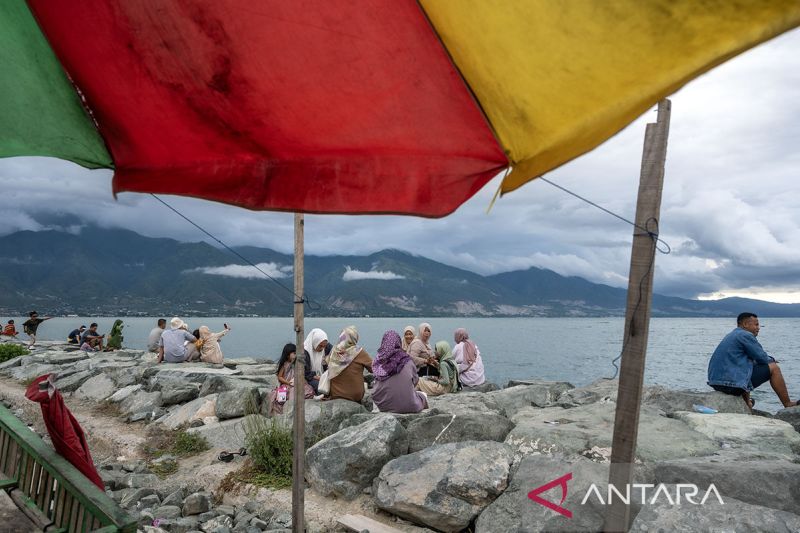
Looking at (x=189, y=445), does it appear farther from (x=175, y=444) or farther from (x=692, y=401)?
(x=692, y=401)

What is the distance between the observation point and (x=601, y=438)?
5.35m

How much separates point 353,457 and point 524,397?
510cm

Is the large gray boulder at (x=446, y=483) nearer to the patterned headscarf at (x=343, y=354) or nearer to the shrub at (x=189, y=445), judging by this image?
the patterned headscarf at (x=343, y=354)

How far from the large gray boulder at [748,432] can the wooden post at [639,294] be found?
4.54 metres

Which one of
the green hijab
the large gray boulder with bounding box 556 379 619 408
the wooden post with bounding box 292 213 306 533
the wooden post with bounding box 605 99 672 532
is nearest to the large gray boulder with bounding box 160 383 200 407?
the green hijab

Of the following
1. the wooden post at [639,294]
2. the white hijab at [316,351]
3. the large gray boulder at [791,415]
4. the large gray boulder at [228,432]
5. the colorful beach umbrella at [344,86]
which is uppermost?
A: the colorful beach umbrella at [344,86]

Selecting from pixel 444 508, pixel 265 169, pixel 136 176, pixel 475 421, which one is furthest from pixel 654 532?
pixel 136 176

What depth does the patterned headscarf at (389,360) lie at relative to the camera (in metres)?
7.36

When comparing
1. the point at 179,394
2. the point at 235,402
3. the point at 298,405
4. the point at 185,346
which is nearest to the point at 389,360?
the point at 298,405

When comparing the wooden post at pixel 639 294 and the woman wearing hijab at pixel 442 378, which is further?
the woman wearing hijab at pixel 442 378

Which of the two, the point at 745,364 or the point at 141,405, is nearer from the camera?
the point at 745,364

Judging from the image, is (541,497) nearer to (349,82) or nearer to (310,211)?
(310,211)

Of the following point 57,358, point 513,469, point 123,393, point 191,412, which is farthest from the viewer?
point 57,358

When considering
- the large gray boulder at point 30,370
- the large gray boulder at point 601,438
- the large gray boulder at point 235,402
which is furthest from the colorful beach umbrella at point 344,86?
the large gray boulder at point 30,370
